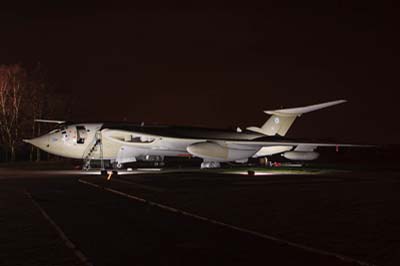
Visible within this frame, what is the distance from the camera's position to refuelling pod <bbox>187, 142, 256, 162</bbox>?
3759cm

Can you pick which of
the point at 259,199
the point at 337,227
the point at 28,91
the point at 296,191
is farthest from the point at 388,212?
the point at 28,91

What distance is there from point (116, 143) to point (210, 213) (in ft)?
81.6

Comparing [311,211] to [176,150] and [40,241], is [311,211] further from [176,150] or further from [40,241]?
[176,150]

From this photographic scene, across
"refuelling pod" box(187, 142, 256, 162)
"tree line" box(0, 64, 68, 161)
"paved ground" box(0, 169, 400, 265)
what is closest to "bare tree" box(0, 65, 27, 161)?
"tree line" box(0, 64, 68, 161)

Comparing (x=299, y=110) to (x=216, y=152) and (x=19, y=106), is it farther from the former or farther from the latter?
(x=19, y=106)

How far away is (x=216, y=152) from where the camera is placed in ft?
124

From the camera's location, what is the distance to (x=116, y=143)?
38.2 meters

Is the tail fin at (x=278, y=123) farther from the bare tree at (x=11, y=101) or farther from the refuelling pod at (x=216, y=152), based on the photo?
the bare tree at (x=11, y=101)

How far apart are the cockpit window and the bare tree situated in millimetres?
26965

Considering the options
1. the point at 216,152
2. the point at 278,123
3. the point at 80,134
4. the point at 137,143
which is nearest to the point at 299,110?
the point at 278,123

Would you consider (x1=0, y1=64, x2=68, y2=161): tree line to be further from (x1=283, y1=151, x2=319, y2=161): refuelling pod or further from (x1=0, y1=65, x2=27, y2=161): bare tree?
(x1=283, y1=151, x2=319, y2=161): refuelling pod

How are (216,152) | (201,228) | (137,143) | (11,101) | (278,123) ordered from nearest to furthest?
(201,228), (216,152), (137,143), (278,123), (11,101)

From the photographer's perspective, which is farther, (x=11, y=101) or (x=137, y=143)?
(x=11, y=101)

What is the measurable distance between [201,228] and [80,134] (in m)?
27.7
